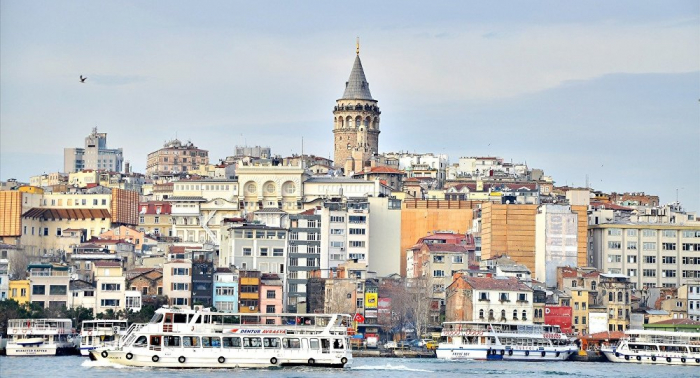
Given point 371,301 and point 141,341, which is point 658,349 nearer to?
point 371,301

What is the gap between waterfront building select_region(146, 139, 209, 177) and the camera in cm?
17088

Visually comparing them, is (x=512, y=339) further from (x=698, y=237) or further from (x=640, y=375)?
(x=698, y=237)

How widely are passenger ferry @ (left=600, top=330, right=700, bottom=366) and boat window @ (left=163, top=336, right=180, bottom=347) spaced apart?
985 inches

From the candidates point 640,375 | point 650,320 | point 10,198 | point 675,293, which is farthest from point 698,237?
point 10,198

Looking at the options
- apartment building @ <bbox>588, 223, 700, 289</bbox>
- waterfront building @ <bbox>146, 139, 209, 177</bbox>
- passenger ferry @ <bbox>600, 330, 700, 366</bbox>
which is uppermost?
waterfront building @ <bbox>146, 139, 209, 177</bbox>

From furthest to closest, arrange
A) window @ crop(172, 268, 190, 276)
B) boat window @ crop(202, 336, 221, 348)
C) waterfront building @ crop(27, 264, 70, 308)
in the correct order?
window @ crop(172, 268, 190, 276)
waterfront building @ crop(27, 264, 70, 308)
boat window @ crop(202, 336, 221, 348)

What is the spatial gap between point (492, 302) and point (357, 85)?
69638 millimetres

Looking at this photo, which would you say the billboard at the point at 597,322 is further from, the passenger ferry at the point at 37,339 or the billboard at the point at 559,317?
the passenger ferry at the point at 37,339

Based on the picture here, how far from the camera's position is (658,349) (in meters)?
80.4

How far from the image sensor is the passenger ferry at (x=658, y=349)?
80.1 meters

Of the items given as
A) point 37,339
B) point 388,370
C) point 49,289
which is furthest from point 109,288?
point 388,370

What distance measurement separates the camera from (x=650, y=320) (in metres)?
91.4

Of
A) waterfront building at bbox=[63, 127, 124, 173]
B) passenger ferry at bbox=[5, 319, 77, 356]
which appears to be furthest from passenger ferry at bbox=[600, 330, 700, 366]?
waterfront building at bbox=[63, 127, 124, 173]

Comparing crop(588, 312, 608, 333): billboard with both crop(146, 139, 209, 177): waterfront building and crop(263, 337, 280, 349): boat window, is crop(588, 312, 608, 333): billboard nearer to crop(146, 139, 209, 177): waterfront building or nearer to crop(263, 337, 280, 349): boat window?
crop(263, 337, 280, 349): boat window
